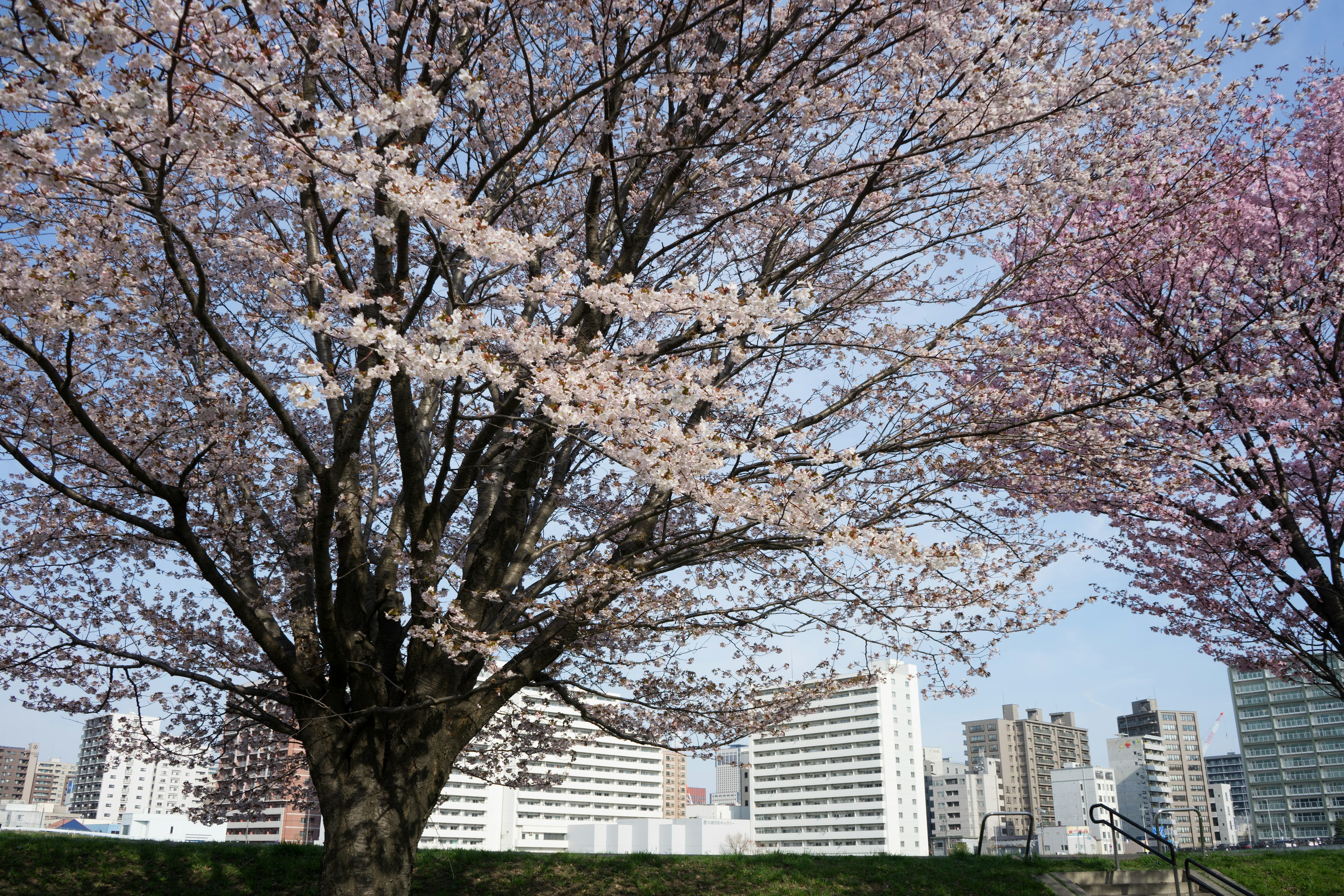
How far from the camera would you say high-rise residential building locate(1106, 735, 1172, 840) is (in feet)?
474

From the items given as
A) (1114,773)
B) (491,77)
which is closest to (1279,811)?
(1114,773)

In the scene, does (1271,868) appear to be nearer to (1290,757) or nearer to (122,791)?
(1290,757)

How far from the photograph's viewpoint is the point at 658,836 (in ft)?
264

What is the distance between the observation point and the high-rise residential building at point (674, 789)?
176 metres

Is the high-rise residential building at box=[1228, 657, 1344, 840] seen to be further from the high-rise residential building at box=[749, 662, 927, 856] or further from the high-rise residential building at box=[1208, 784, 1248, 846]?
the high-rise residential building at box=[749, 662, 927, 856]

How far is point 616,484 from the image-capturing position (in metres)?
8.97

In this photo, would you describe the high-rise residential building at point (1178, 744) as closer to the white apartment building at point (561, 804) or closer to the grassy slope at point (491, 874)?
the white apartment building at point (561, 804)

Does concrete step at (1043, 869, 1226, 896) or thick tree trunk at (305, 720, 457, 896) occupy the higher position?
thick tree trunk at (305, 720, 457, 896)

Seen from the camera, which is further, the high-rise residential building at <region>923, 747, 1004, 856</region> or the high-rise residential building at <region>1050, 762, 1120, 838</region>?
the high-rise residential building at <region>923, 747, 1004, 856</region>

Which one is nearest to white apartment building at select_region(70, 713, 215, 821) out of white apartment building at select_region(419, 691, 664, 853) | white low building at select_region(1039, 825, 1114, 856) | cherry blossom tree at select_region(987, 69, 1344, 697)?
white apartment building at select_region(419, 691, 664, 853)

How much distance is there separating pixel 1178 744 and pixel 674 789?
108237 mm

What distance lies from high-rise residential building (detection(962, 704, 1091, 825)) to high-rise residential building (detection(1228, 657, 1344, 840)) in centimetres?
3885

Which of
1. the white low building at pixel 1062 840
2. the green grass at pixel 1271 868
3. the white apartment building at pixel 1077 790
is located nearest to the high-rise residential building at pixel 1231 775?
the white apartment building at pixel 1077 790

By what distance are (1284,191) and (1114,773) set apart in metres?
170
